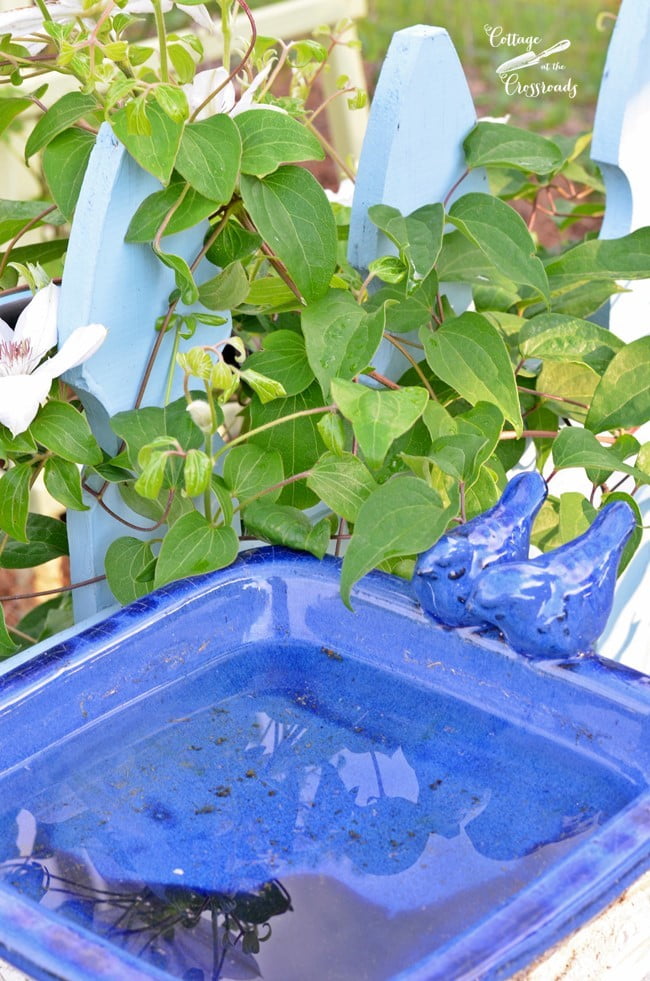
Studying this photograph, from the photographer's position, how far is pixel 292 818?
0.87 meters

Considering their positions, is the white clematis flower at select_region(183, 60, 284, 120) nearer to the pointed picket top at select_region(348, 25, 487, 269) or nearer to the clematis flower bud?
the pointed picket top at select_region(348, 25, 487, 269)

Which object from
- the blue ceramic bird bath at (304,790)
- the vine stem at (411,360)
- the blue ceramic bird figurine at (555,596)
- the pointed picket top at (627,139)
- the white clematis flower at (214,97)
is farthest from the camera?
the pointed picket top at (627,139)

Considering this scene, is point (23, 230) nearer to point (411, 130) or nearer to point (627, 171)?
point (411, 130)

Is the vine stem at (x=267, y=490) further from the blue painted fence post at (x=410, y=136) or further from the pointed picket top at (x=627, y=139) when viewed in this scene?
the pointed picket top at (x=627, y=139)

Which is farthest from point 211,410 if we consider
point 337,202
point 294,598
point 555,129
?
point 555,129

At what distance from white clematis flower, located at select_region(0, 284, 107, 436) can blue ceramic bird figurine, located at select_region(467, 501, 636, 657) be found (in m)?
0.38

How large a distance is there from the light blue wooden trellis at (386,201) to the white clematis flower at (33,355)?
0.02 m

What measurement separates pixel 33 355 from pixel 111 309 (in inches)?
3.2

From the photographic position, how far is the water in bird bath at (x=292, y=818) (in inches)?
29.5

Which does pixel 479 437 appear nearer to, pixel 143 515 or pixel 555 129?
pixel 143 515

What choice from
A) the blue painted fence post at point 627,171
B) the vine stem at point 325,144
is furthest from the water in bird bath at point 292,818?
the blue painted fence post at point 627,171

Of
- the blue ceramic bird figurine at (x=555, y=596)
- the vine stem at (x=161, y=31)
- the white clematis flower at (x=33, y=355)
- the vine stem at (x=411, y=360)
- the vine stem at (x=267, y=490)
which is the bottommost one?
the blue ceramic bird figurine at (x=555, y=596)

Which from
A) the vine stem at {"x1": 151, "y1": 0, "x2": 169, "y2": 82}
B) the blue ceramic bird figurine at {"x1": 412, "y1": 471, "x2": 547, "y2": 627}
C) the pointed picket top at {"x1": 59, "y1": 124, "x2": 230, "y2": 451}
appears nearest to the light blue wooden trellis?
the pointed picket top at {"x1": 59, "y1": 124, "x2": 230, "y2": 451}

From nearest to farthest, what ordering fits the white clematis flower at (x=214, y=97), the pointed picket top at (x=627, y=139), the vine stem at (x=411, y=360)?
the white clematis flower at (x=214, y=97) → the vine stem at (x=411, y=360) → the pointed picket top at (x=627, y=139)
